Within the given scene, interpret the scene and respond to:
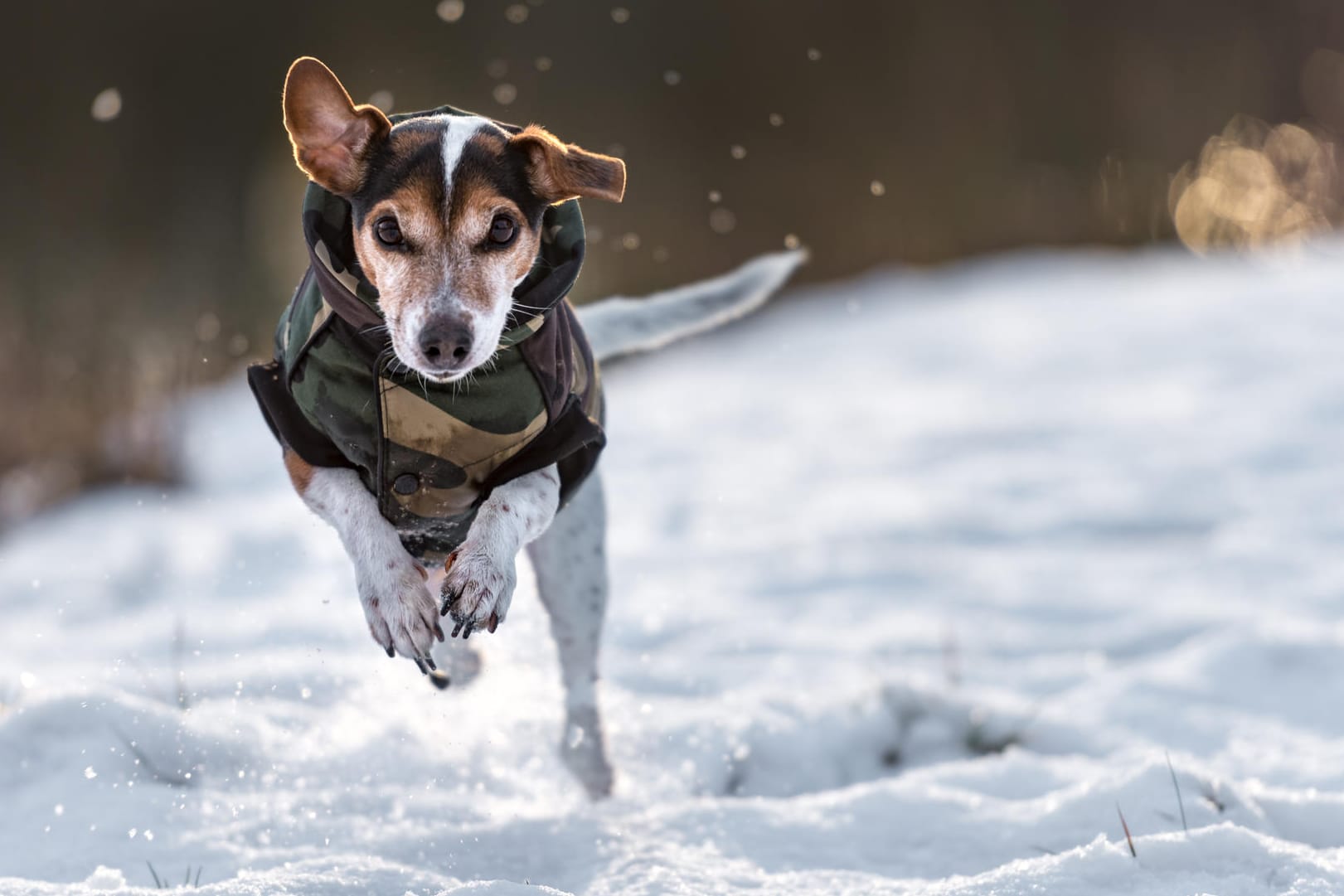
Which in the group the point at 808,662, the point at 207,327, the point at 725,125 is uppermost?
the point at 725,125

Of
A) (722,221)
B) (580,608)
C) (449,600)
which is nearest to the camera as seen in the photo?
(449,600)

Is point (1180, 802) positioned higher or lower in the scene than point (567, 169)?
lower

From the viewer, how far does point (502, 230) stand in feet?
10.6

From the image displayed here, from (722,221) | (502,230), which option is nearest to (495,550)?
(502,230)

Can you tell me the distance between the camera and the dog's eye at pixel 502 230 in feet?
10.5

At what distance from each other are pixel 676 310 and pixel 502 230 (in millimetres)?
1238

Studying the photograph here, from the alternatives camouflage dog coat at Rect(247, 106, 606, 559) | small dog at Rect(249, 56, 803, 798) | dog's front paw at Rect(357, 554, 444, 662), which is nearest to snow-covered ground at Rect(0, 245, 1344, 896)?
dog's front paw at Rect(357, 554, 444, 662)

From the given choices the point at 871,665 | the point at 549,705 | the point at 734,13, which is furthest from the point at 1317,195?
the point at 549,705

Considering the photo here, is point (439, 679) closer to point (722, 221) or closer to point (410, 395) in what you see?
point (410, 395)

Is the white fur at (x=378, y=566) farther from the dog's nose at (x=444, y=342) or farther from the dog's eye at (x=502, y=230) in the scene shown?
the dog's eye at (x=502, y=230)

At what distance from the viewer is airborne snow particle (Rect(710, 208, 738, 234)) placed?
44.0 ft

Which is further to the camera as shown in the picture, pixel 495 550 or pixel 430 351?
pixel 495 550

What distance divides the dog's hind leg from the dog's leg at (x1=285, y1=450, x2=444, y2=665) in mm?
771

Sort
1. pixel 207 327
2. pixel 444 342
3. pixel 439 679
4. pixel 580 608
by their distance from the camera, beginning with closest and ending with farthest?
pixel 444 342 → pixel 439 679 → pixel 580 608 → pixel 207 327
